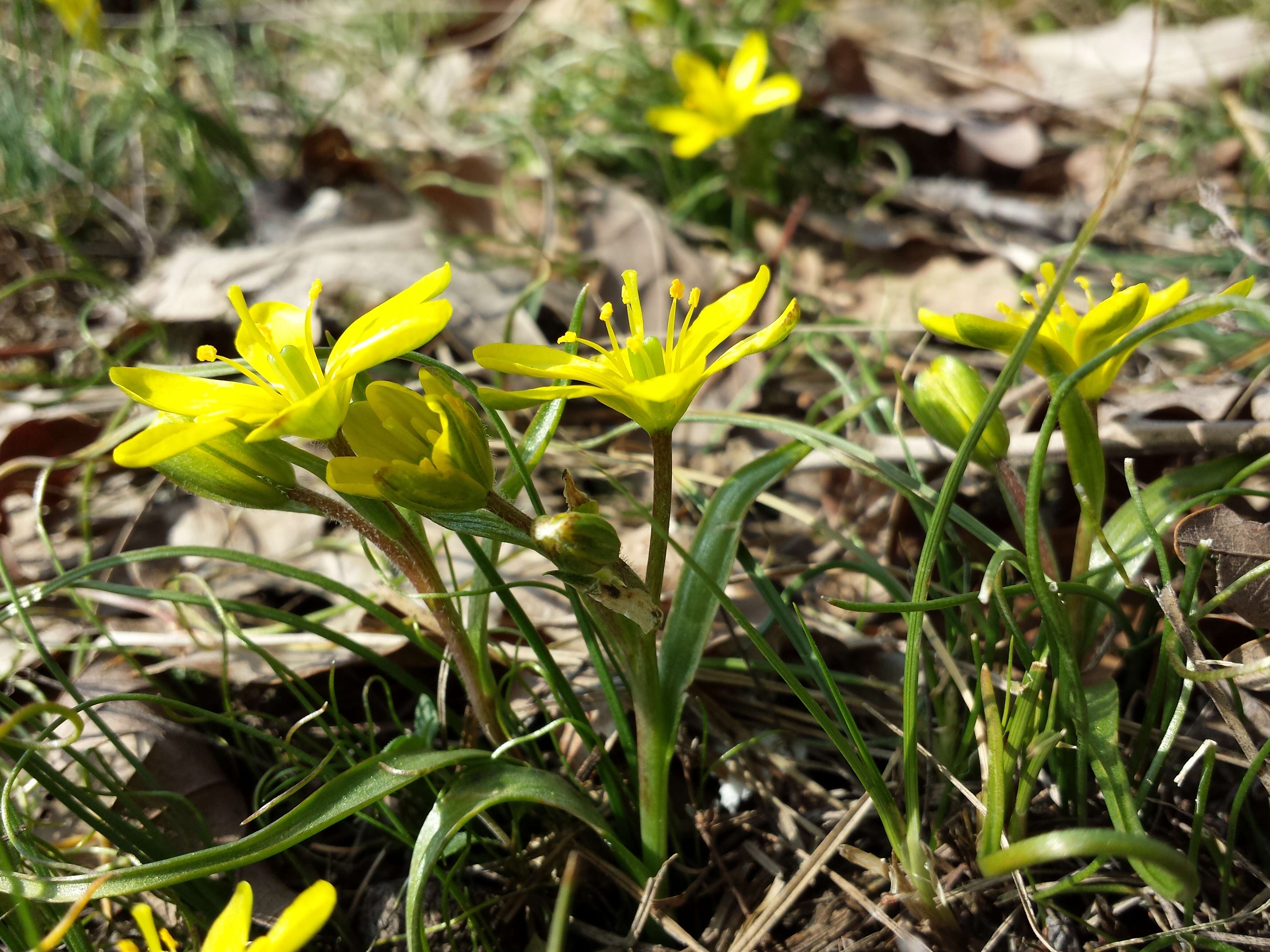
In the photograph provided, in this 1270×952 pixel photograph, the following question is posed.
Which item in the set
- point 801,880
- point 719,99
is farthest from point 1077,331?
point 719,99

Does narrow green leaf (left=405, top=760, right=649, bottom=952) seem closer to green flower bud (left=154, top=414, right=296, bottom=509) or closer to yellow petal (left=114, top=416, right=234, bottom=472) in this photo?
yellow petal (left=114, top=416, right=234, bottom=472)

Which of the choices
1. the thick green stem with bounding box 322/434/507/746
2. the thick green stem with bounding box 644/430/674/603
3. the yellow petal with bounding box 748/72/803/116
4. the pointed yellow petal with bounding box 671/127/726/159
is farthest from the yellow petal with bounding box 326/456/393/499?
the yellow petal with bounding box 748/72/803/116

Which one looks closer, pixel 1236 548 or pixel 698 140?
pixel 1236 548

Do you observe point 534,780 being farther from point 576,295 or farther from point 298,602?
point 576,295

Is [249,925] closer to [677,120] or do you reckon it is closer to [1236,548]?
[1236,548]

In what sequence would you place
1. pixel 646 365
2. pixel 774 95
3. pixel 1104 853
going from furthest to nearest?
1. pixel 774 95
2. pixel 646 365
3. pixel 1104 853

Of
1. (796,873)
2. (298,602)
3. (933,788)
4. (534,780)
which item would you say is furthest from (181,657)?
(933,788)

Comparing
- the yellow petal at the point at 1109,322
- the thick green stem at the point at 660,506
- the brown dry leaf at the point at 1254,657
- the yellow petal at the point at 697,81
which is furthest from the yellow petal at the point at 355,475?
the yellow petal at the point at 697,81

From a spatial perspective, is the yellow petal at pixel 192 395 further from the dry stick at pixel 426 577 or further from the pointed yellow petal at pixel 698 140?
the pointed yellow petal at pixel 698 140
